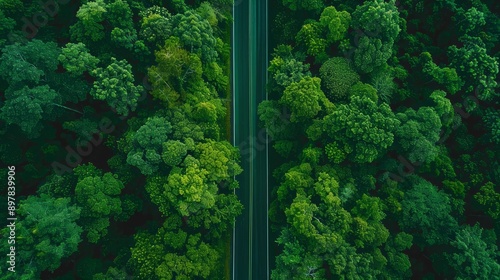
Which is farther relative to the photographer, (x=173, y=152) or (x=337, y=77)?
(x=337, y=77)

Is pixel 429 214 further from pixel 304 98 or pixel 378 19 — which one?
pixel 378 19

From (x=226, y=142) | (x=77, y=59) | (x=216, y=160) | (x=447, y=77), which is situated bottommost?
(x=216, y=160)

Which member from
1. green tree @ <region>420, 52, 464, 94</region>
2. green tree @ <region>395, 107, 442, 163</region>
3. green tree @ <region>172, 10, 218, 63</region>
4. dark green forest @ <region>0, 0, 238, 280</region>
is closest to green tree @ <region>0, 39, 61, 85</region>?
dark green forest @ <region>0, 0, 238, 280</region>

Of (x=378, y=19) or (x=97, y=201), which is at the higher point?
(x=378, y=19)

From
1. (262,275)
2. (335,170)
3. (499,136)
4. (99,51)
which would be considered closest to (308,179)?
(335,170)

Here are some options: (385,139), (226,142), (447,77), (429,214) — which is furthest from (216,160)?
(447,77)

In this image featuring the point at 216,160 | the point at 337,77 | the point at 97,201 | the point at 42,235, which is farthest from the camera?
the point at 337,77

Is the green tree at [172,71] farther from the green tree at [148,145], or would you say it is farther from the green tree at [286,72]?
the green tree at [286,72]
